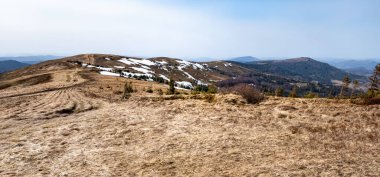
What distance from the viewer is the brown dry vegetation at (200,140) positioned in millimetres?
15242

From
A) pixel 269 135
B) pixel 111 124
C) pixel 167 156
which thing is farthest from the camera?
pixel 111 124

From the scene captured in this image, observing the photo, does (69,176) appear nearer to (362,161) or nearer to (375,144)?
(362,161)

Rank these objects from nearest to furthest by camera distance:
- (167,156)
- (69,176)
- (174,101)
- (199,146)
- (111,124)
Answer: (69,176), (167,156), (199,146), (111,124), (174,101)

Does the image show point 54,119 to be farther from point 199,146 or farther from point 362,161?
point 362,161

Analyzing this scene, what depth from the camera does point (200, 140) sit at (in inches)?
770

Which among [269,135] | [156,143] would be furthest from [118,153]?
[269,135]

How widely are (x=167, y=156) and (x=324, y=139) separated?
8.74 metres

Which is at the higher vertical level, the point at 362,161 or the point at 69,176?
the point at 362,161

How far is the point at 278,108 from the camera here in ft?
85.4

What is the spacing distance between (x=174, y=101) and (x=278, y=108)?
1079cm

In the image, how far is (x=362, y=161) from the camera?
15.1 m

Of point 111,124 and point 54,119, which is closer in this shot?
point 111,124

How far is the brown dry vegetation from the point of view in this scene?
15242 mm

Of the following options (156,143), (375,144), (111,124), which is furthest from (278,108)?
(111,124)
